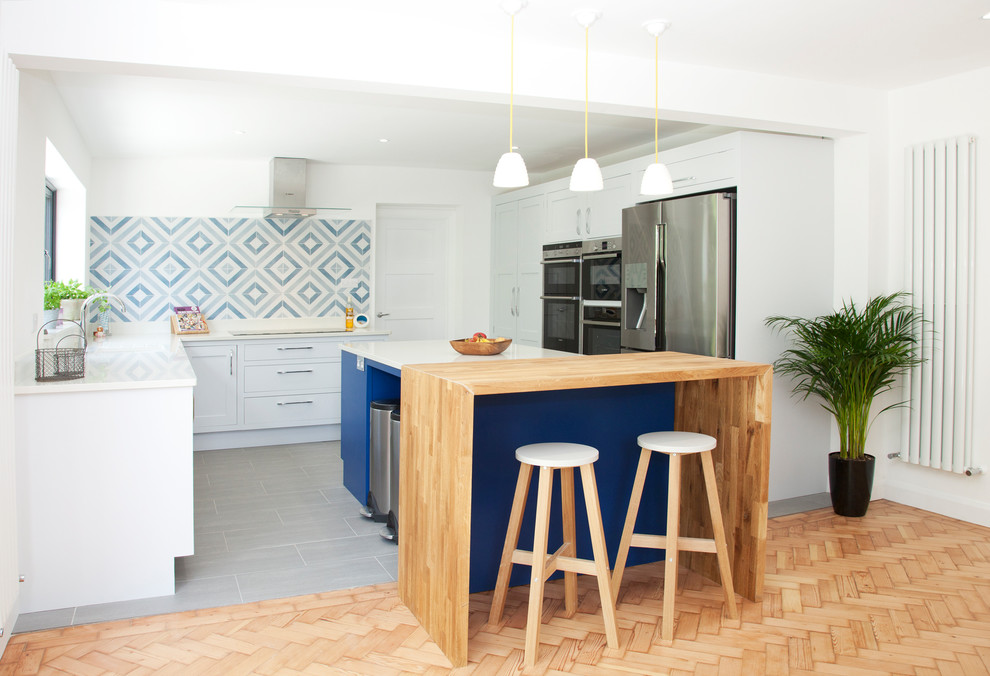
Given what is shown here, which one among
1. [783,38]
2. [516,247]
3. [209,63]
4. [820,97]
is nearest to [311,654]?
[209,63]

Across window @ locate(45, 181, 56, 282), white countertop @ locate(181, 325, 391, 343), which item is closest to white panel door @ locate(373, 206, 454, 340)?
white countertop @ locate(181, 325, 391, 343)

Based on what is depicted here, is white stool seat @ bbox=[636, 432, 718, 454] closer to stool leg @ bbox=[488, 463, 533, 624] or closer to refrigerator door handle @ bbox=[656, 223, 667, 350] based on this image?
stool leg @ bbox=[488, 463, 533, 624]

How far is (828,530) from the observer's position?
12.2 feet

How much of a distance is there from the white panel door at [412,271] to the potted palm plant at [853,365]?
365 centimetres

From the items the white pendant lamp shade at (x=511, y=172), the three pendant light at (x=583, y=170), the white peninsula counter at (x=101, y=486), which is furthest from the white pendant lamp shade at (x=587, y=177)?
the white peninsula counter at (x=101, y=486)

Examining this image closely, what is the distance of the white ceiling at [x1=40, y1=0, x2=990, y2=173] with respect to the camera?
2.90 meters

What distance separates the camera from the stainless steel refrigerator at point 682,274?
4.00 metres

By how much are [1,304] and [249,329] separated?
366 centimetres

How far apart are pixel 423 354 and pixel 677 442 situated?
54.5 inches

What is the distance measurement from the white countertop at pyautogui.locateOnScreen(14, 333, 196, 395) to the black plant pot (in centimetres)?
334

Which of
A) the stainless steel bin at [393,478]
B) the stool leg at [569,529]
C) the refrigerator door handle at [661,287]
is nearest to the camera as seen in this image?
the stool leg at [569,529]

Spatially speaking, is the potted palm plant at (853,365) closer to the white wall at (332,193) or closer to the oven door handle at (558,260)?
the oven door handle at (558,260)

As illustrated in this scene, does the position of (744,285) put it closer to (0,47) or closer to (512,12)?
(512,12)

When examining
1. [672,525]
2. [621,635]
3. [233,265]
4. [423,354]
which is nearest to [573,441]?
[672,525]
